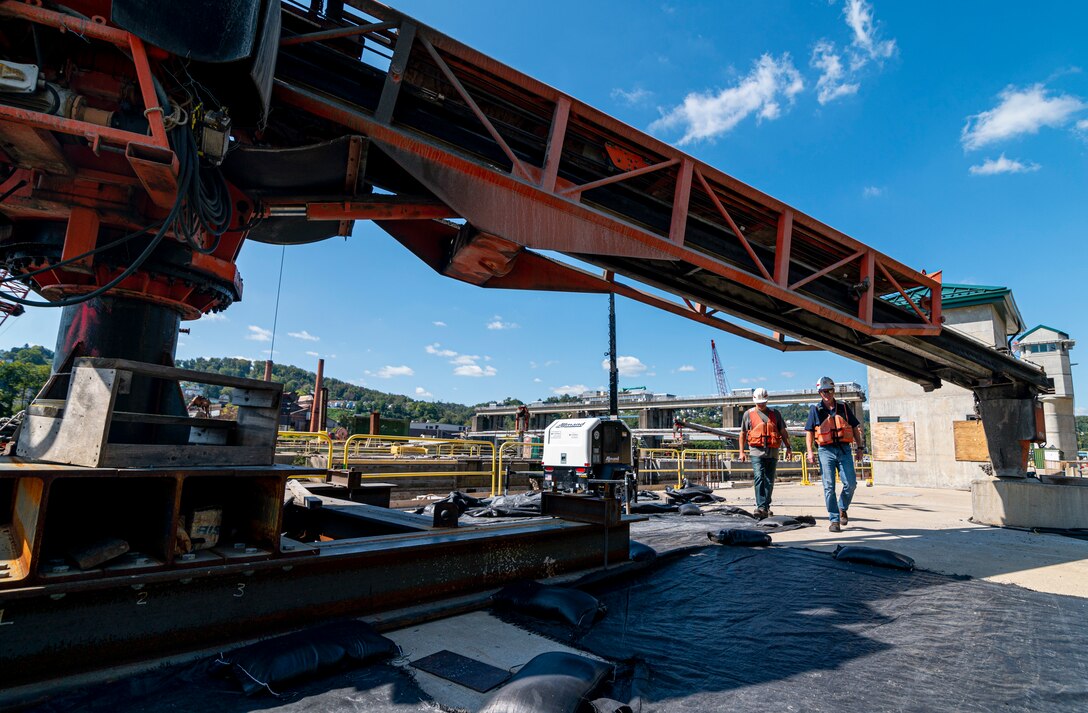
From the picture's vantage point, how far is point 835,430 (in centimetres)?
686

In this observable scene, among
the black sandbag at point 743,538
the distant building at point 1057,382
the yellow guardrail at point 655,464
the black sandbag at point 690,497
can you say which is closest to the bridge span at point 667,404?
the distant building at point 1057,382

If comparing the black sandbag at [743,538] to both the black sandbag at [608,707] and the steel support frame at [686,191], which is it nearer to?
the steel support frame at [686,191]

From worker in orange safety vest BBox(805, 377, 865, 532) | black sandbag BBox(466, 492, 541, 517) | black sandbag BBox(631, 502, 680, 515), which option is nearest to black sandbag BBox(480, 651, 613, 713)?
black sandbag BBox(466, 492, 541, 517)

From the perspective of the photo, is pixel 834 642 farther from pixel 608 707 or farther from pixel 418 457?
pixel 418 457

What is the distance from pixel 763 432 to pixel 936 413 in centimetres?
1110

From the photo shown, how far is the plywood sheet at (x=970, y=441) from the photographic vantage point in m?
13.5

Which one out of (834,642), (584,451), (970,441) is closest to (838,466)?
(834,642)

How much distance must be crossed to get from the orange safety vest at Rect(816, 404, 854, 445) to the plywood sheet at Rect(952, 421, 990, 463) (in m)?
9.76

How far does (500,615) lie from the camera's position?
3.29 metres

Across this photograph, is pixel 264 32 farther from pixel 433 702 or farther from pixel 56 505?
pixel 433 702

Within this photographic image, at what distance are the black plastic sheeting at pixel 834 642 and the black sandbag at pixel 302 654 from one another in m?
0.98

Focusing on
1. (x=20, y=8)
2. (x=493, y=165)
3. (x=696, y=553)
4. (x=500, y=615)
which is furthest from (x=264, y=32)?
(x=696, y=553)

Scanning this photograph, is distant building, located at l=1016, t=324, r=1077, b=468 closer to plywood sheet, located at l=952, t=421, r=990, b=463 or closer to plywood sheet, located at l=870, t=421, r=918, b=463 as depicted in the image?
plywood sheet, located at l=952, t=421, r=990, b=463

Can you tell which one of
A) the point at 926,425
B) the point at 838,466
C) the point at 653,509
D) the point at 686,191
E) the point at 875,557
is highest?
the point at 686,191
